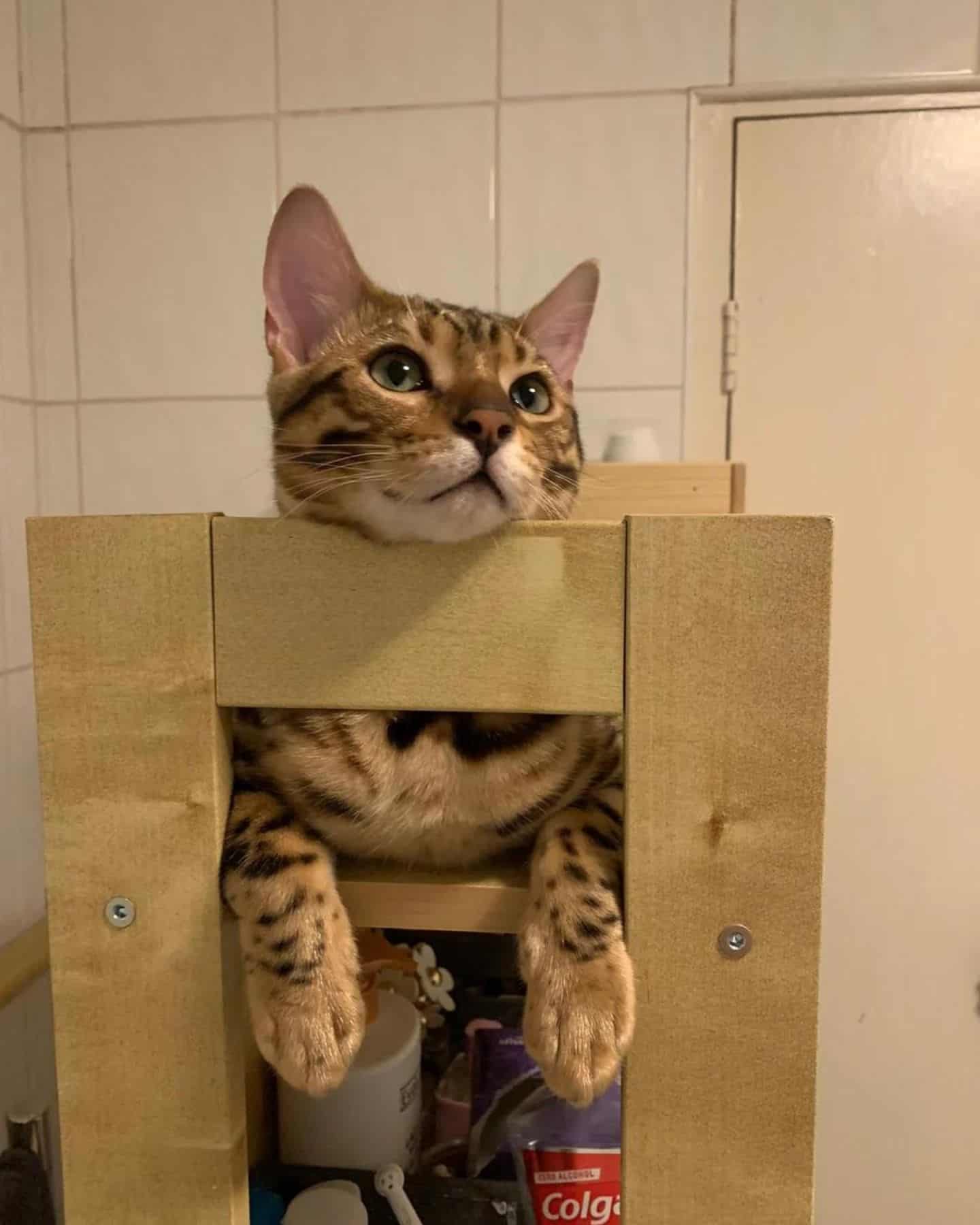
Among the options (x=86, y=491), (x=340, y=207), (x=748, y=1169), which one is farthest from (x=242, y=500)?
(x=748, y=1169)

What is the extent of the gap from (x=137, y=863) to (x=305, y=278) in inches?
17.4

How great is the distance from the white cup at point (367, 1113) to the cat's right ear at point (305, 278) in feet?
1.98

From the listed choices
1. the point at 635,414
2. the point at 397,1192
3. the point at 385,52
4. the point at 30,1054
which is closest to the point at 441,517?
the point at 397,1192

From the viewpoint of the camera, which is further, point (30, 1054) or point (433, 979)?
point (30, 1054)

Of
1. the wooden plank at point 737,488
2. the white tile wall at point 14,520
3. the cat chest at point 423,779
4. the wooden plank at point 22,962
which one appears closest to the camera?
the cat chest at point 423,779

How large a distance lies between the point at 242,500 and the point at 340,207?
0.41 metres

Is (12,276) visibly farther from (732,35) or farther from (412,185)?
(732,35)

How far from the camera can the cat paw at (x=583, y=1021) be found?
1.67ft

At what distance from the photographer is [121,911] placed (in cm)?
55

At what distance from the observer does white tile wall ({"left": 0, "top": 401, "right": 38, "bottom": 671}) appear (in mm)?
1165

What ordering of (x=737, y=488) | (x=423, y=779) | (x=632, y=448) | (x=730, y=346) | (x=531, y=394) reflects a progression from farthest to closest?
(x=730, y=346) < (x=632, y=448) < (x=737, y=488) < (x=531, y=394) < (x=423, y=779)

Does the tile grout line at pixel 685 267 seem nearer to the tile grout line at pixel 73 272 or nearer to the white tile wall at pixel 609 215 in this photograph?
the white tile wall at pixel 609 215

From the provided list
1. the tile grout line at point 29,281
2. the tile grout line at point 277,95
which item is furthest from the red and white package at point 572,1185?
the tile grout line at point 277,95

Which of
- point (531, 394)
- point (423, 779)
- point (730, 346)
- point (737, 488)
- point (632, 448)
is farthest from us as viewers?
point (730, 346)
